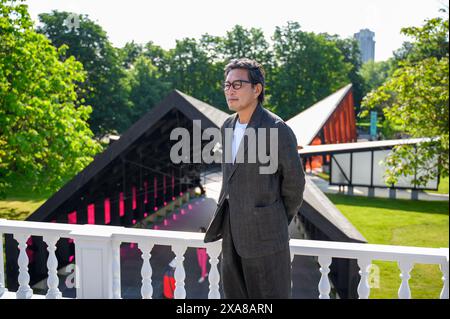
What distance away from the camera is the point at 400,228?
48.2ft

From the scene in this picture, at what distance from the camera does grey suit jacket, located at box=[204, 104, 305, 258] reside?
9.47ft

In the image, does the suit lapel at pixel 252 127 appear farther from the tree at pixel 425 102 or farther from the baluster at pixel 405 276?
the tree at pixel 425 102

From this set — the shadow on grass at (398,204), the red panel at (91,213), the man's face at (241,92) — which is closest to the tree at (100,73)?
the red panel at (91,213)

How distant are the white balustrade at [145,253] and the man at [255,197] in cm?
76

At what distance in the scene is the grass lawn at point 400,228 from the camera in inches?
374

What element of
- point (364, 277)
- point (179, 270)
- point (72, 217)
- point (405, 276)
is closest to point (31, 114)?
point (72, 217)

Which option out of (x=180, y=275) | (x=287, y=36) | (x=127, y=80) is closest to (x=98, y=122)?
(x=127, y=80)

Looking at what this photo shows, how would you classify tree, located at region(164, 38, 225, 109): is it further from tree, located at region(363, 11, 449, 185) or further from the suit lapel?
the suit lapel

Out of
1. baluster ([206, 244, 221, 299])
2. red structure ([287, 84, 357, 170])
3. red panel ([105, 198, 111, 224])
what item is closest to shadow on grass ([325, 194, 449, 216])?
red structure ([287, 84, 357, 170])

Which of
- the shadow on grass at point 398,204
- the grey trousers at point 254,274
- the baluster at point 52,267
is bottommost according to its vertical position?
the shadow on grass at point 398,204

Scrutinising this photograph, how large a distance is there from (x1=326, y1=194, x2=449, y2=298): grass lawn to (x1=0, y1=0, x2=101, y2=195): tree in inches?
337

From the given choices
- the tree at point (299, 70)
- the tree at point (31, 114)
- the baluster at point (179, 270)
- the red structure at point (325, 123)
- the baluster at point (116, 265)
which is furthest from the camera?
the tree at point (299, 70)

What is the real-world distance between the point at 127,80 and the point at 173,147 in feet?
73.3
